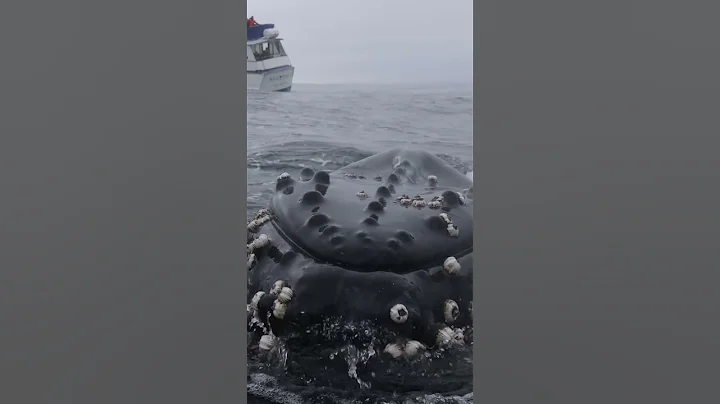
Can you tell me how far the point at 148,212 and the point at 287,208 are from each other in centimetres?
47

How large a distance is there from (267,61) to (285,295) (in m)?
0.84

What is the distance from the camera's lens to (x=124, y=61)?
2.01 m

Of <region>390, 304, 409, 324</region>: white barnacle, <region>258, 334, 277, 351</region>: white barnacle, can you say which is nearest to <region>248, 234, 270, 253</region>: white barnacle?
<region>258, 334, 277, 351</region>: white barnacle

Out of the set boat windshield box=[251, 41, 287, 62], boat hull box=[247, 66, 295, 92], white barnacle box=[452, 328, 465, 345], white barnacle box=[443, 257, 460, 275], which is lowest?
white barnacle box=[452, 328, 465, 345]

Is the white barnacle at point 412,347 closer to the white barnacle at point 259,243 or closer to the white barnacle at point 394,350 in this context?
the white barnacle at point 394,350

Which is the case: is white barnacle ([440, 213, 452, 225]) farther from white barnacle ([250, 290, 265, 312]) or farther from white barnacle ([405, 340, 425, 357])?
white barnacle ([250, 290, 265, 312])

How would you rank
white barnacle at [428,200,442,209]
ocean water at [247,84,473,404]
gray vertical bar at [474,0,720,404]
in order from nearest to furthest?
1. gray vertical bar at [474,0,720,404]
2. ocean water at [247,84,473,404]
3. white barnacle at [428,200,442,209]

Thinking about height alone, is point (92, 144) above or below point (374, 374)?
above

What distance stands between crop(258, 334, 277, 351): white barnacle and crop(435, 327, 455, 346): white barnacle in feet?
1.84

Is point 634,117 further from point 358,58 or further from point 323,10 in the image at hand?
point 323,10

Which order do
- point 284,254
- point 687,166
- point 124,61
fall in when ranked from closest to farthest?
1. point 687,166
2. point 124,61
3. point 284,254

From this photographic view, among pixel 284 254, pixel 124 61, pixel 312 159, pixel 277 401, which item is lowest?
pixel 277 401

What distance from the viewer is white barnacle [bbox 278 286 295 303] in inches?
82.7

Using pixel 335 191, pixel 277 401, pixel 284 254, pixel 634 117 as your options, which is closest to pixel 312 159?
pixel 335 191
